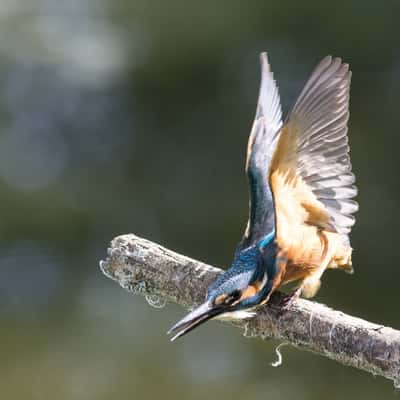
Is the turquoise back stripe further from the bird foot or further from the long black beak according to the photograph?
the long black beak

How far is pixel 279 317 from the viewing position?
3.39 m

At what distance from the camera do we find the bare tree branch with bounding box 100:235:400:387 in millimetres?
3121

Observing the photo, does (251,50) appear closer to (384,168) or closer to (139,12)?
(139,12)

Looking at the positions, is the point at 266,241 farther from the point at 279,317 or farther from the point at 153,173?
the point at 153,173

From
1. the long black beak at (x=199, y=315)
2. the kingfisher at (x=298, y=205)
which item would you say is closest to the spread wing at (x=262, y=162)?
the kingfisher at (x=298, y=205)

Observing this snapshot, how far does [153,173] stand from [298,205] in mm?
3640

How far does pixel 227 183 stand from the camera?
6.95 m

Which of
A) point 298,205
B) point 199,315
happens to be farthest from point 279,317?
point 298,205

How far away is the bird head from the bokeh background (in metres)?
1.99

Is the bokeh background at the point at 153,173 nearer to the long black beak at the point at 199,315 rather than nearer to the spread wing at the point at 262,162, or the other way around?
the spread wing at the point at 262,162

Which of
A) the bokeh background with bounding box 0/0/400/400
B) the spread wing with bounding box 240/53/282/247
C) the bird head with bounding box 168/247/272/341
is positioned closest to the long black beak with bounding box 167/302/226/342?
the bird head with bounding box 168/247/272/341

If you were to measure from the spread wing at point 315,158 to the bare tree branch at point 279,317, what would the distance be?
266 mm

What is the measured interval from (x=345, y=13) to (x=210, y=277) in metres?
4.58

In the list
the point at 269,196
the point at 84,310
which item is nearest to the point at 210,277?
the point at 269,196
